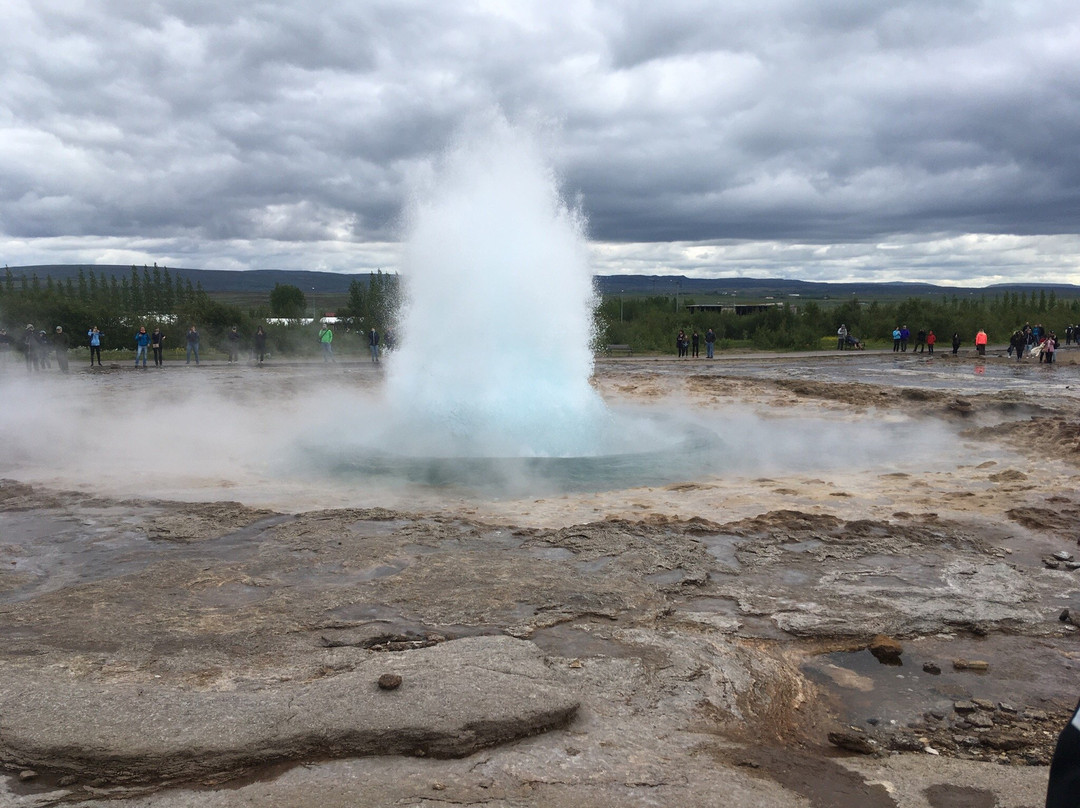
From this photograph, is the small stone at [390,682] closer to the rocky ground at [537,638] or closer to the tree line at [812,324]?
the rocky ground at [537,638]

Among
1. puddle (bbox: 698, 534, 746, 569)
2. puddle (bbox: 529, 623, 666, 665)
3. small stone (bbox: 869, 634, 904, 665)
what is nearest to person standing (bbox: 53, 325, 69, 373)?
puddle (bbox: 698, 534, 746, 569)

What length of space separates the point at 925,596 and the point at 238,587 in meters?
4.80

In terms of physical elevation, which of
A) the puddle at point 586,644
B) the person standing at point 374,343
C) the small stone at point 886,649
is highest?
the person standing at point 374,343

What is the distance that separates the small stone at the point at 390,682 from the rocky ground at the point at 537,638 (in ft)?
0.04

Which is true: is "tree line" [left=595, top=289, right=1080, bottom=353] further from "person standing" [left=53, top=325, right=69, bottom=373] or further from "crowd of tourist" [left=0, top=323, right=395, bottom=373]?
"person standing" [left=53, top=325, right=69, bottom=373]

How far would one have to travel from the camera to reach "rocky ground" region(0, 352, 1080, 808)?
3449 mm

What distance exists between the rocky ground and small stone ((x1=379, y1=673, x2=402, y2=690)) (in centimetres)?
1

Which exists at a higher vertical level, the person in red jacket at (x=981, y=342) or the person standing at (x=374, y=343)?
the person standing at (x=374, y=343)

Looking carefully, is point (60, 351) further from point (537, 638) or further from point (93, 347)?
point (537, 638)

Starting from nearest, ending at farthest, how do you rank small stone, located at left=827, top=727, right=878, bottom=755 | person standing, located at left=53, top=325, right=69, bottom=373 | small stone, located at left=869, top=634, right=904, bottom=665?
1. small stone, located at left=827, top=727, right=878, bottom=755
2. small stone, located at left=869, top=634, right=904, bottom=665
3. person standing, located at left=53, top=325, right=69, bottom=373

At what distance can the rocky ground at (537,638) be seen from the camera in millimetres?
3449

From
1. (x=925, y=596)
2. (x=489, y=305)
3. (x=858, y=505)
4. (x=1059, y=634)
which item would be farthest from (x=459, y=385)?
(x=1059, y=634)

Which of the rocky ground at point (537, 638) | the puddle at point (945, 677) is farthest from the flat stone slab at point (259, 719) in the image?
the puddle at point (945, 677)

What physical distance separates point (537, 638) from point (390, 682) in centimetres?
114
